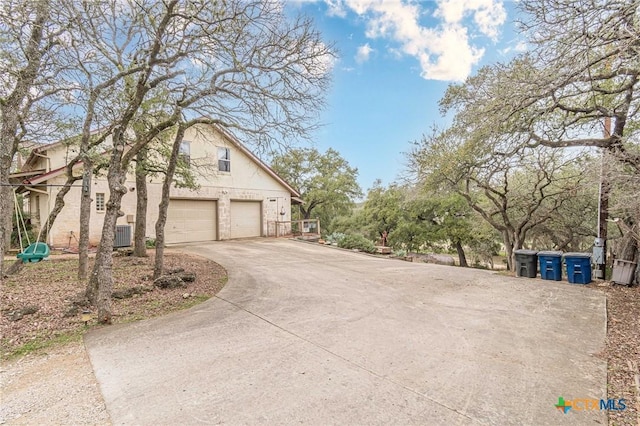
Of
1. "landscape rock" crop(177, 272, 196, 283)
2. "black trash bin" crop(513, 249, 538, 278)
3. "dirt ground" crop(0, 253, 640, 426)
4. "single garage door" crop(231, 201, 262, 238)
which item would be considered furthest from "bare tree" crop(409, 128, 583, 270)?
"single garage door" crop(231, 201, 262, 238)

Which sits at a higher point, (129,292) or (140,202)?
(140,202)

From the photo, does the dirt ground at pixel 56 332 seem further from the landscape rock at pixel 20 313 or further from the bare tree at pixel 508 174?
the bare tree at pixel 508 174

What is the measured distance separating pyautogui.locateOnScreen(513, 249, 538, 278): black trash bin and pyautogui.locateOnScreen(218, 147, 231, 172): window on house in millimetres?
14472

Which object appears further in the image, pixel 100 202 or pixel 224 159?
pixel 224 159

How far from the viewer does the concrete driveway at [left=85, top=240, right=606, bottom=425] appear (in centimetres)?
260

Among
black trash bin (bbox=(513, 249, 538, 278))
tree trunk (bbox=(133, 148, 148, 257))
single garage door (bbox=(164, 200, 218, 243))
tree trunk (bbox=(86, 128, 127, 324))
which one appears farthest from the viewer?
single garage door (bbox=(164, 200, 218, 243))

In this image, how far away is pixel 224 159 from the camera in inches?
685

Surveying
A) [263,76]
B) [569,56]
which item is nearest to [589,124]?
[569,56]

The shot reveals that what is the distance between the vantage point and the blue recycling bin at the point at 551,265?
8.01 meters

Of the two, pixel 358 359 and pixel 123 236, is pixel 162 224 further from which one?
pixel 123 236

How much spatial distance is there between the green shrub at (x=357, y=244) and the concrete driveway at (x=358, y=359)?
758 centimetres

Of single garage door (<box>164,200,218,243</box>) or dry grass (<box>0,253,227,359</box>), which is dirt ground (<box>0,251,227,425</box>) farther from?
single garage door (<box>164,200,218,243</box>)

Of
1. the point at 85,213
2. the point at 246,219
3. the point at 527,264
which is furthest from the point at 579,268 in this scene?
the point at 246,219

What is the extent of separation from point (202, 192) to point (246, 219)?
3120 mm
